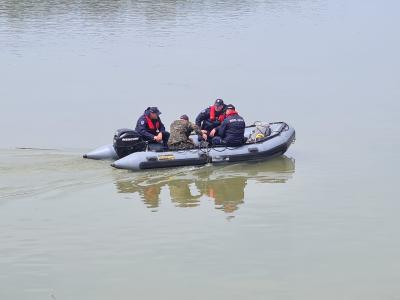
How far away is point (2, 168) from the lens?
1347cm

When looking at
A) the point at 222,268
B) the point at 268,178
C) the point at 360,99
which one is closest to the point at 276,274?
the point at 222,268

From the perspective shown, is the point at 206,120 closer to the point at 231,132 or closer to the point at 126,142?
the point at 231,132

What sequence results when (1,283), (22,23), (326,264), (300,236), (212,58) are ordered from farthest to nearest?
(22,23), (212,58), (300,236), (326,264), (1,283)

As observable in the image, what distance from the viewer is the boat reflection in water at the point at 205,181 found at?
1274 cm

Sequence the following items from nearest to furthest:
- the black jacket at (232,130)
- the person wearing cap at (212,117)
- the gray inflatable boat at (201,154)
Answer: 1. the gray inflatable boat at (201,154)
2. the black jacket at (232,130)
3. the person wearing cap at (212,117)

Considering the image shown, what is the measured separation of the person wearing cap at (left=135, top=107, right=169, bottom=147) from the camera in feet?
46.7

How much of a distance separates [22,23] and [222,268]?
26.8 meters

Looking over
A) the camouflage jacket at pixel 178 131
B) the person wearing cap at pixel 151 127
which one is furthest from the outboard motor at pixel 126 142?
the camouflage jacket at pixel 178 131

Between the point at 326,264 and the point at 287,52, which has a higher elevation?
the point at 287,52

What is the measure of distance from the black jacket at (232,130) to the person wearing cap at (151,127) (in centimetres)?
105

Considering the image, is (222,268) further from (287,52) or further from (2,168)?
(287,52)

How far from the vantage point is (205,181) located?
44.9 ft

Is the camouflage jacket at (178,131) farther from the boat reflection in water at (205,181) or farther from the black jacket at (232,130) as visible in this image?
the black jacket at (232,130)

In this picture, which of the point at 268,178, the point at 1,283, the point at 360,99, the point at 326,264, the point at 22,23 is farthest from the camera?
the point at 22,23
